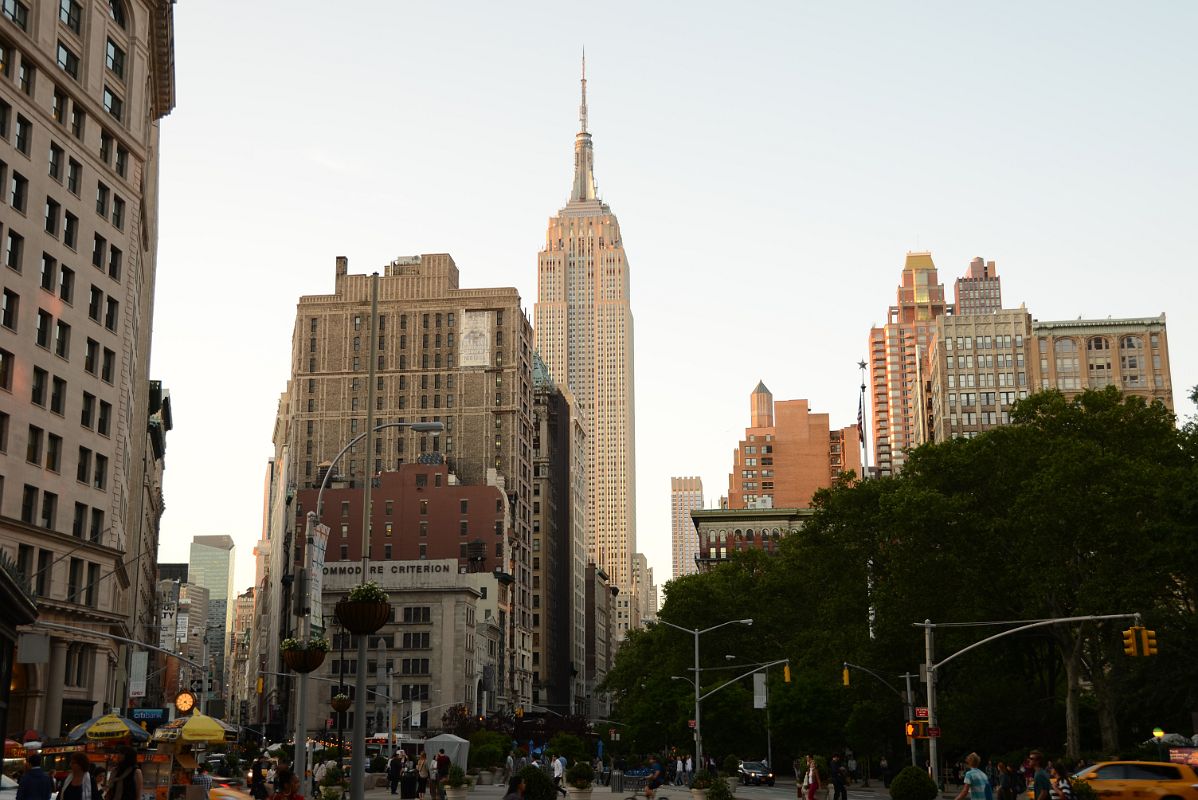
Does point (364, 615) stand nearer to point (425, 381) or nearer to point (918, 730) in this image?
point (918, 730)

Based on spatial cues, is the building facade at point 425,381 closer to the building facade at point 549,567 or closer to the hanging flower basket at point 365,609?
the building facade at point 549,567

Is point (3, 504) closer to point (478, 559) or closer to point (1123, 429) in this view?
point (1123, 429)

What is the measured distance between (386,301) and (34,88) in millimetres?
114809

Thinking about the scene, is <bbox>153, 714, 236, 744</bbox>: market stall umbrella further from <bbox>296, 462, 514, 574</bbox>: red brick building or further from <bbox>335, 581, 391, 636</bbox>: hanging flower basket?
<bbox>296, 462, 514, 574</bbox>: red brick building

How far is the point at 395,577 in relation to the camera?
12950 centimetres

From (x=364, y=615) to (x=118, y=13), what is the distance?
54941mm

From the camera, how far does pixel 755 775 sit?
7612 centimetres

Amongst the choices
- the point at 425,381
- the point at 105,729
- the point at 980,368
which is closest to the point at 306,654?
the point at 105,729

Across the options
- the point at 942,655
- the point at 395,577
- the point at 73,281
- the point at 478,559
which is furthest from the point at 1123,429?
the point at 478,559

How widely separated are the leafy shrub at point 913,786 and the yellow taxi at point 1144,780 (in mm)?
4255

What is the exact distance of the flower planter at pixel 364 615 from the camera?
21203mm

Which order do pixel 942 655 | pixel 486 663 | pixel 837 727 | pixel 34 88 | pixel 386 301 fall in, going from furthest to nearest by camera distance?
pixel 386 301 → pixel 486 663 → pixel 837 727 → pixel 942 655 → pixel 34 88

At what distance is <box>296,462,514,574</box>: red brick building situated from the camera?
147 meters

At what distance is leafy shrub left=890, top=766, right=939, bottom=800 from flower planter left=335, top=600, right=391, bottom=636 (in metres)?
20.7
